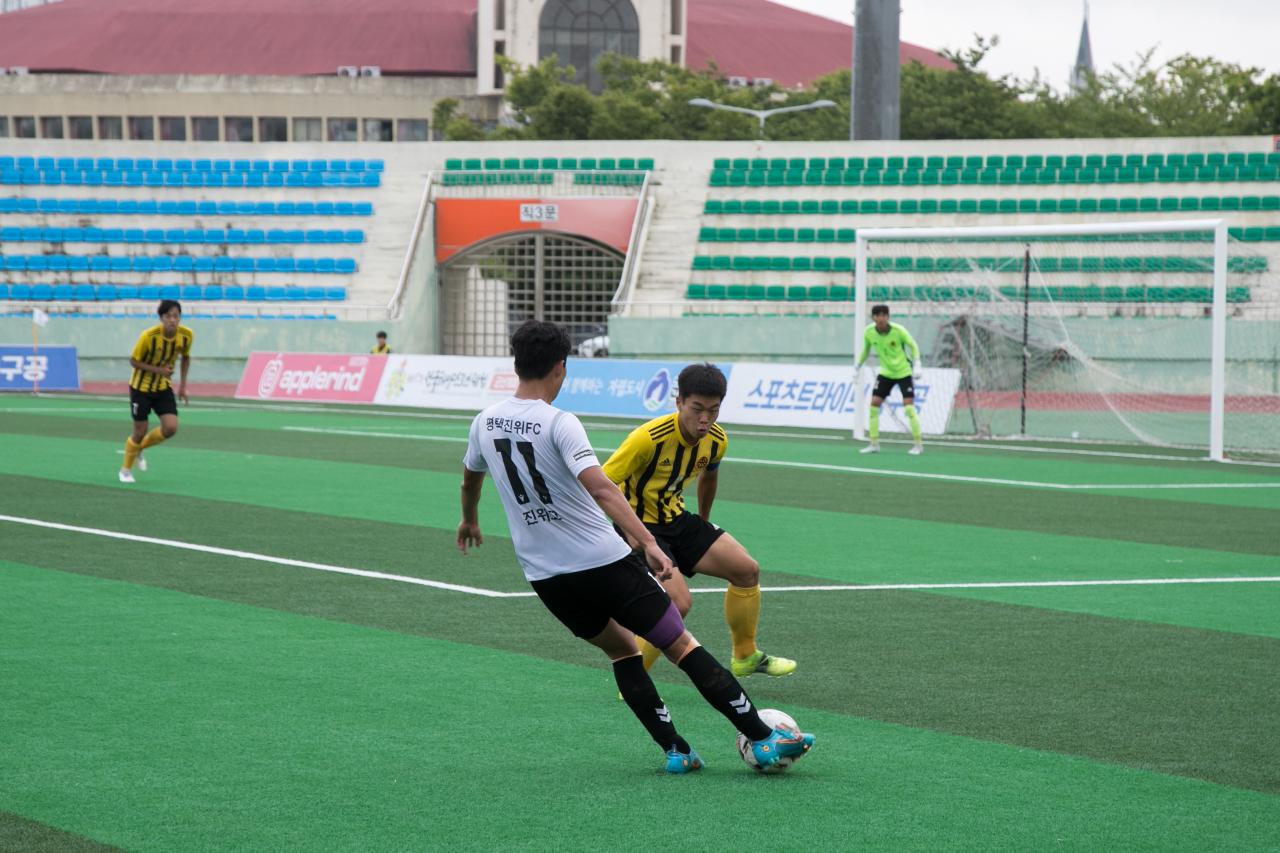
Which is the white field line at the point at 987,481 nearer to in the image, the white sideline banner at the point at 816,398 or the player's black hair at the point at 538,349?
the white sideline banner at the point at 816,398

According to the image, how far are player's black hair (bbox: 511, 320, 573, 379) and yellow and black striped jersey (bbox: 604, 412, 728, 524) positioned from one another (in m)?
1.42

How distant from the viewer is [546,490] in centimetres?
584

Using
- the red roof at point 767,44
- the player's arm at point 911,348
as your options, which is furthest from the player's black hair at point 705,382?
the red roof at point 767,44

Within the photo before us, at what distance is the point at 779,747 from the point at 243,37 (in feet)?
316

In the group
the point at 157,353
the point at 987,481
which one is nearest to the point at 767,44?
the point at 987,481

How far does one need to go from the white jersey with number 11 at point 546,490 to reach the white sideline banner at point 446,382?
24701 millimetres

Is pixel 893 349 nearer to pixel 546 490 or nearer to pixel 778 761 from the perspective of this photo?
pixel 778 761

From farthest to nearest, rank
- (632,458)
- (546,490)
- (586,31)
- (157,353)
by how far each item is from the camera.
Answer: (586,31) → (157,353) → (632,458) → (546,490)

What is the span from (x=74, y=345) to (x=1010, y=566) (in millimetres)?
33256

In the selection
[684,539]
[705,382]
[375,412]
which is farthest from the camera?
[375,412]

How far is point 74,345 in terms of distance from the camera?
40.8 m

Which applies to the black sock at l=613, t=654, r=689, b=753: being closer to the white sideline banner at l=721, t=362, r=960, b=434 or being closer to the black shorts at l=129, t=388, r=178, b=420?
the black shorts at l=129, t=388, r=178, b=420

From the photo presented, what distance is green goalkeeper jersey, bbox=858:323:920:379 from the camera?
21500mm

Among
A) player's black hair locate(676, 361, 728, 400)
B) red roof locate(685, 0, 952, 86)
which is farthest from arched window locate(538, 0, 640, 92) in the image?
player's black hair locate(676, 361, 728, 400)
